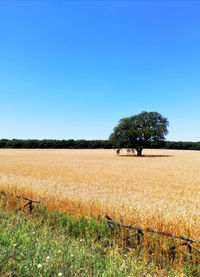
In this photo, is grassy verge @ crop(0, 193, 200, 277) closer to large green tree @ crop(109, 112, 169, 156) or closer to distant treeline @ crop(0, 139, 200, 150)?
large green tree @ crop(109, 112, 169, 156)

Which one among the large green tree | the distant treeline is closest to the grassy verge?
the large green tree

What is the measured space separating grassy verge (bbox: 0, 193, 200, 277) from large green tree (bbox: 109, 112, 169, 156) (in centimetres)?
4120

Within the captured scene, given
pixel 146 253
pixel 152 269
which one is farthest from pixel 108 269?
pixel 146 253

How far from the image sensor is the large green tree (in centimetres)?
4491

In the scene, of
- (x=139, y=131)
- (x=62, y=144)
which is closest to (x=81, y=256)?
(x=139, y=131)

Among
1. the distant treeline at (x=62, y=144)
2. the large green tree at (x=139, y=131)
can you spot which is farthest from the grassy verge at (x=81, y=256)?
the distant treeline at (x=62, y=144)

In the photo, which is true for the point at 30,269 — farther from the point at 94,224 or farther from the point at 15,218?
the point at 15,218

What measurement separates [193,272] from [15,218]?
419 centimetres

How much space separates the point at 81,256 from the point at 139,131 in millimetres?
42541

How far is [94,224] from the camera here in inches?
166

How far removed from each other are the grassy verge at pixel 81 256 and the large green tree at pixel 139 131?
4120cm

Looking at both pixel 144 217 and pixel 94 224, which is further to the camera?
pixel 144 217

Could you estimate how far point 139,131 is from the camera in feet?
145

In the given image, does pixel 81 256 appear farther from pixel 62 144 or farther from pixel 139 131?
pixel 62 144
